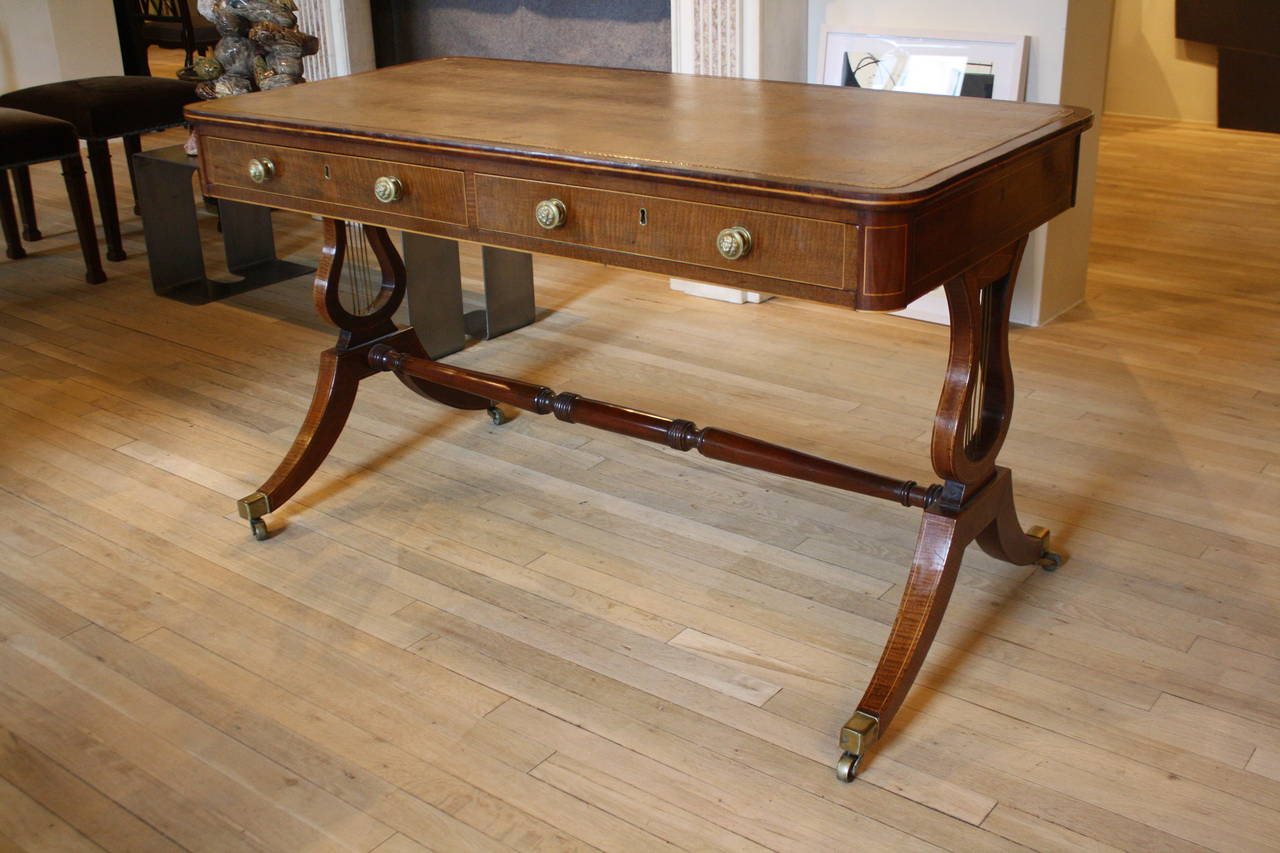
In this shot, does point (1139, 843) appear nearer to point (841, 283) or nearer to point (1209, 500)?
point (841, 283)

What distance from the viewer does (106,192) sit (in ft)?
13.7

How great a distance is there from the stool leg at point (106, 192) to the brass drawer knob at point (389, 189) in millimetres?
2426

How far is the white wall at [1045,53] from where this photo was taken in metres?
3.27

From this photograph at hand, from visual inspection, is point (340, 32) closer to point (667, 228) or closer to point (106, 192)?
point (106, 192)

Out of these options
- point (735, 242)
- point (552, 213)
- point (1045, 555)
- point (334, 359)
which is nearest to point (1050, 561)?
point (1045, 555)

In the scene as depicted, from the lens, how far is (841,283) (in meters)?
1.60

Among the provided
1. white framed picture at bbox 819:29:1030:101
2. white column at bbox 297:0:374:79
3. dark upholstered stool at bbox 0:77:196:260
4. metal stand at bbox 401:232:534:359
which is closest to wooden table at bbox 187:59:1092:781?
metal stand at bbox 401:232:534:359

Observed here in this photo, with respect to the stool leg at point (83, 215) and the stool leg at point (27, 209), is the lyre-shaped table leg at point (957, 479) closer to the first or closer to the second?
the stool leg at point (83, 215)

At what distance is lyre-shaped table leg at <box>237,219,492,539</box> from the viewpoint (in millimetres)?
2461

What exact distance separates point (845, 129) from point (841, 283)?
43 centimetres

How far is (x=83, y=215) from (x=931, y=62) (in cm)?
267

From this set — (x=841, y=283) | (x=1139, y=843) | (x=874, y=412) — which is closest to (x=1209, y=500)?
(x=874, y=412)

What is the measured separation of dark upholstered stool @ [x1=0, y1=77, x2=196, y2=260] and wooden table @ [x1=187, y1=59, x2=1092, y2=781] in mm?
1957

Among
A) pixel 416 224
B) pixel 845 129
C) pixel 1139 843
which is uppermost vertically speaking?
pixel 845 129
